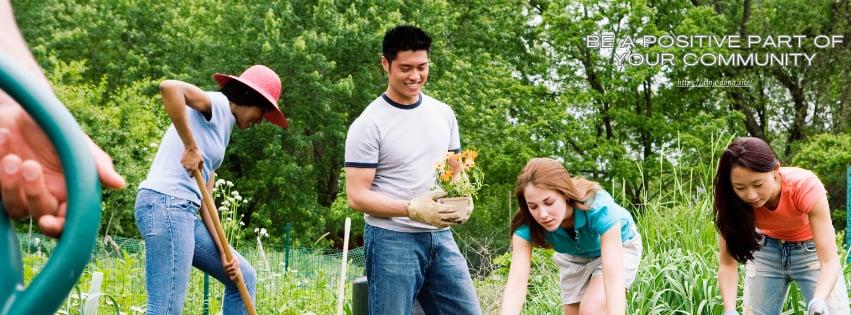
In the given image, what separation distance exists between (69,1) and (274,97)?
17.7 meters

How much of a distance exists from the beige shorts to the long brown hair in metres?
0.20

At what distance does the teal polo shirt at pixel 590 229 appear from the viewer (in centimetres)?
302

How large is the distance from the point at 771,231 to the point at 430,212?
4.86 feet

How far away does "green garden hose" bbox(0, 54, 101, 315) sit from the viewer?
0.62 meters

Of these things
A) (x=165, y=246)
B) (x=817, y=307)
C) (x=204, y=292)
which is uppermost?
(x=165, y=246)

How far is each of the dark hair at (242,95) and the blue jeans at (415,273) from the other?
2.34 ft

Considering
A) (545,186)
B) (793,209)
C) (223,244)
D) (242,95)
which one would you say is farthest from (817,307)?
(242,95)

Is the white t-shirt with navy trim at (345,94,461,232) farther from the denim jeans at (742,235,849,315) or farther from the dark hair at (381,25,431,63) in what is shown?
the denim jeans at (742,235,849,315)

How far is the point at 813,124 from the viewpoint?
1738 centimetres

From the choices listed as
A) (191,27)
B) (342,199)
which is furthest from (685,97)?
(191,27)

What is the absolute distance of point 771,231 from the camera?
3.53m

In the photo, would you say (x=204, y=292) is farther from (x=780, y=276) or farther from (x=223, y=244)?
(x=780, y=276)

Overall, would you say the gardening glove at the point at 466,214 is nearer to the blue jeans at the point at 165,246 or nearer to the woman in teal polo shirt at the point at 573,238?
the woman in teal polo shirt at the point at 573,238

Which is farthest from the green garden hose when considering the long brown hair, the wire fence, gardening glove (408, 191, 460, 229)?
the wire fence
